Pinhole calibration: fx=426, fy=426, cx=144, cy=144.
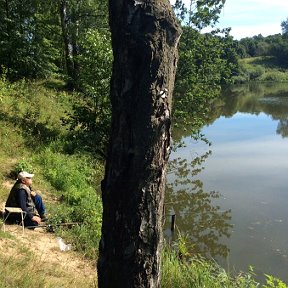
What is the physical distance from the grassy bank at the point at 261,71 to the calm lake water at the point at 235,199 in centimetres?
5864

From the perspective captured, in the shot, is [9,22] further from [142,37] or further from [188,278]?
[142,37]

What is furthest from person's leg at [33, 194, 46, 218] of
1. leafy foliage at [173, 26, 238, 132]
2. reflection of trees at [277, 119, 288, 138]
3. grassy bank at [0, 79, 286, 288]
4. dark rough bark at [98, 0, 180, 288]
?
reflection of trees at [277, 119, 288, 138]

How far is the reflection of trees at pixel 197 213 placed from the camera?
33.2 feet

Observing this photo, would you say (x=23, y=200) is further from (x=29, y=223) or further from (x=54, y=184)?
(x=54, y=184)

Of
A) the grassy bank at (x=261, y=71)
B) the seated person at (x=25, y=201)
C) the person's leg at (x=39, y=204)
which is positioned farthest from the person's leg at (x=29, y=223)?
Answer: the grassy bank at (x=261, y=71)

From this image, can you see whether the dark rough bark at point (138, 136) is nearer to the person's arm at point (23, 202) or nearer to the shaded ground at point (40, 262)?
the shaded ground at point (40, 262)

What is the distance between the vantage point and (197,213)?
12.1m

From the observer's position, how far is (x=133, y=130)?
8.43 ft

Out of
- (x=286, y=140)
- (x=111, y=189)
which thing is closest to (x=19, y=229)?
(x=111, y=189)

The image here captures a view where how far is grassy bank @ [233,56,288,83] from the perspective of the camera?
82.6m

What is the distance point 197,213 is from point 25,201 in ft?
18.8

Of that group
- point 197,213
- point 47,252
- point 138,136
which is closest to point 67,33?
point 197,213

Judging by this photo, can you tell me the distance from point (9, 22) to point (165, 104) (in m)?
17.9

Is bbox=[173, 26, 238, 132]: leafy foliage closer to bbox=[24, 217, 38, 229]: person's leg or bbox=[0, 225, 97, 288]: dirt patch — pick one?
bbox=[24, 217, 38, 229]: person's leg
